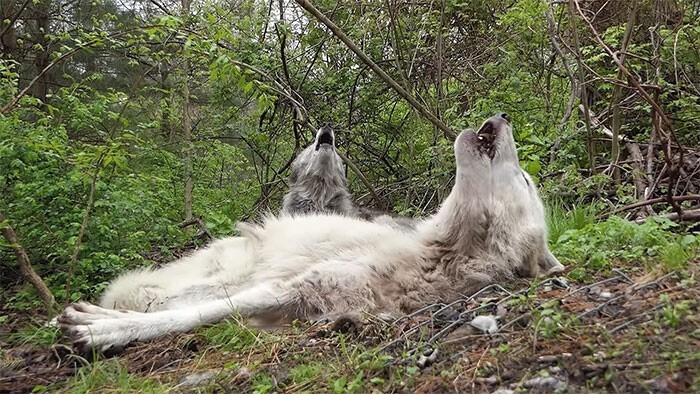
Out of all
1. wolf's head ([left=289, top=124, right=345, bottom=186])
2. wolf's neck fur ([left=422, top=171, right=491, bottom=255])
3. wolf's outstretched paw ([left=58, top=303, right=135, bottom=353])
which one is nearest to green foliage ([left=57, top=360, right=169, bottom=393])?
wolf's outstretched paw ([left=58, top=303, right=135, bottom=353])

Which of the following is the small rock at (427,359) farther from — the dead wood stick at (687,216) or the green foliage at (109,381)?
the dead wood stick at (687,216)

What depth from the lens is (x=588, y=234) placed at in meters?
4.45

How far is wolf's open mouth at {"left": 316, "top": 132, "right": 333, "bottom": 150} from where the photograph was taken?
22.6 ft

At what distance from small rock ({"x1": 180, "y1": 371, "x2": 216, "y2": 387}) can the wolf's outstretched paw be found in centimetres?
55

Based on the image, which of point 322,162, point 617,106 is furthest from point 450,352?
point 617,106

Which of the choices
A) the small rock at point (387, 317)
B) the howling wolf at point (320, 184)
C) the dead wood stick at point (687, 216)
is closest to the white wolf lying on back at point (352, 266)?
the small rock at point (387, 317)

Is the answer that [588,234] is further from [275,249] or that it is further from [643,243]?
[275,249]

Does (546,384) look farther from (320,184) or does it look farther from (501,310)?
(320,184)

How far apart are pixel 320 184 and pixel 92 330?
158 inches

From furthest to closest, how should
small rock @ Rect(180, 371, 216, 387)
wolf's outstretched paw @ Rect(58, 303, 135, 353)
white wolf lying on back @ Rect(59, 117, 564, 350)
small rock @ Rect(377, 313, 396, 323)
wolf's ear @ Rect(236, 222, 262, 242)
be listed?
wolf's ear @ Rect(236, 222, 262, 242)
white wolf lying on back @ Rect(59, 117, 564, 350)
small rock @ Rect(377, 313, 396, 323)
wolf's outstretched paw @ Rect(58, 303, 135, 353)
small rock @ Rect(180, 371, 216, 387)

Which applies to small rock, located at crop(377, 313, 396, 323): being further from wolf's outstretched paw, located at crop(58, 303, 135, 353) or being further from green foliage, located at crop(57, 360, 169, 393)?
wolf's outstretched paw, located at crop(58, 303, 135, 353)

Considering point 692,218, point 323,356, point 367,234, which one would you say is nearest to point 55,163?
point 367,234

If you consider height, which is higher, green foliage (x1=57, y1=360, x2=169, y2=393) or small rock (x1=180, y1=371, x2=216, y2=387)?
small rock (x1=180, y1=371, x2=216, y2=387)

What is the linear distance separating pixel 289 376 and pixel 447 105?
20.0 ft
